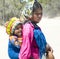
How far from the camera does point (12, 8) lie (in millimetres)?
27672

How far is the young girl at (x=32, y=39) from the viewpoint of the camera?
161 inches

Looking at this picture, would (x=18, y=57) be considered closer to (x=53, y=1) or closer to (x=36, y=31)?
(x=36, y=31)

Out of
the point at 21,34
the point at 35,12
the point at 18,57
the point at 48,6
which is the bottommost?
the point at 48,6

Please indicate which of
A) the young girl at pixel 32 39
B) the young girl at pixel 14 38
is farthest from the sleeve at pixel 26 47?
the young girl at pixel 14 38

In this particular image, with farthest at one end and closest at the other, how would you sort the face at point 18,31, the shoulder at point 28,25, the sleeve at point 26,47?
the face at point 18,31, the shoulder at point 28,25, the sleeve at point 26,47

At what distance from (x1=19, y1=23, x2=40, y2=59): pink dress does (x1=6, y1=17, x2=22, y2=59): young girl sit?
14 cm

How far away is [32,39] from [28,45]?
0.32 feet

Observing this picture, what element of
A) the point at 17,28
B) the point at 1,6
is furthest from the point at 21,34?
the point at 1,6

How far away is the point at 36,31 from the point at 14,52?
1.31 ft

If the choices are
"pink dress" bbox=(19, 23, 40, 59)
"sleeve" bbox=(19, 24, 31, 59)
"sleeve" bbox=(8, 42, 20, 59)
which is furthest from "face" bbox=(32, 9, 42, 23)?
"sleeve" bbox=(8, 42, 20, 59)

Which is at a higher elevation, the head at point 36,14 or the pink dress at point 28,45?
the head at point 36,14

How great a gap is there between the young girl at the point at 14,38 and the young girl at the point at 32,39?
0.44 ft

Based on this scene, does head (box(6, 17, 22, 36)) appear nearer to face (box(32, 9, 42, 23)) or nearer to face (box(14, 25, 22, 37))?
face (box(14, 25, 22, 37))

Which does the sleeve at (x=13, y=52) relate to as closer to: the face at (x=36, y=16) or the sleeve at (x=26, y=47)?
the sleeve at (x=26, y=47)
